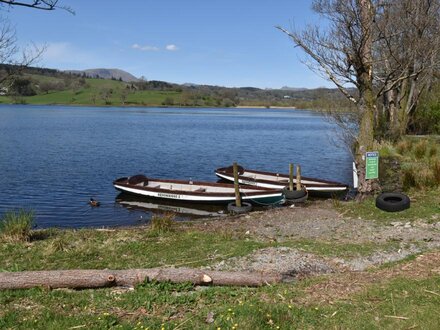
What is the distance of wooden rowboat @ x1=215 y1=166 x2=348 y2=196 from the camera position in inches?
842

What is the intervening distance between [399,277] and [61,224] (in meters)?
13.6

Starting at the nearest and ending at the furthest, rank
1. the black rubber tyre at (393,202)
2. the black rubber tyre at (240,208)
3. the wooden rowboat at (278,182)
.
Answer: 1. the black rubber tyre at (393,202)
2. the black rubber tyre at (240,208)
3. the wooden rowboat at (278,182)

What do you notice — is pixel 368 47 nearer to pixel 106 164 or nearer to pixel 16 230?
pixel 16 230

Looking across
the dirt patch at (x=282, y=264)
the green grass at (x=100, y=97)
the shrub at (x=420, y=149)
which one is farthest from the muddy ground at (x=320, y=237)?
the green grass at (x=100, y=97)

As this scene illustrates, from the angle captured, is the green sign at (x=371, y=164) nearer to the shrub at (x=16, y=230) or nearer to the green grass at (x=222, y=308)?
the green grass at (x=222, y=308)

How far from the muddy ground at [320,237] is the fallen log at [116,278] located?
3.17ft

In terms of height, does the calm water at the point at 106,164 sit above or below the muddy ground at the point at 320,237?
below

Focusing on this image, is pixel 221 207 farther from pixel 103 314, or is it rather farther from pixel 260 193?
pixel 103 314

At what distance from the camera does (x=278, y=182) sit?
75.5 ft

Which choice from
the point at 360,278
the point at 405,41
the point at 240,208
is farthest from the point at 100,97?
the point at 360,278

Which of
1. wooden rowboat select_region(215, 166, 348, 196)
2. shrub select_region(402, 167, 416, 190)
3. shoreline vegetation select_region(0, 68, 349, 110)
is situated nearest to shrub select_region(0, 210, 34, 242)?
shrub select_region(402, 167, 416, 190)

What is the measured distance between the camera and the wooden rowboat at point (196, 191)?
19578mm

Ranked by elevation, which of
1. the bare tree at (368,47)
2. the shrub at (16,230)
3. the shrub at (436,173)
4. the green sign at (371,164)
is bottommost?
the shrub at (16,230)

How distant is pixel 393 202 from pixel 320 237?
3.20 meters
